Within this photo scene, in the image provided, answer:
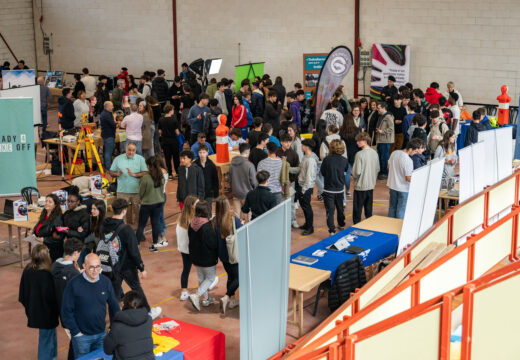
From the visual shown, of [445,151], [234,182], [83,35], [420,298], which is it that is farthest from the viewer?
[83,35]

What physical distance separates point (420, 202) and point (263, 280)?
3396mm

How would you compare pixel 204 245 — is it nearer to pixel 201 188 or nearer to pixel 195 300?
pixel 195 300

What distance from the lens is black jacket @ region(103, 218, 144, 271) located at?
22.9ft

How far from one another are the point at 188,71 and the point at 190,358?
13.9 meters

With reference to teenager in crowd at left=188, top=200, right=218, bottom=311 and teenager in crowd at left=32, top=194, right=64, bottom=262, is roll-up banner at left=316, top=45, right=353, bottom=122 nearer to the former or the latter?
teenager in crowd at left=188, top=200, right=218, bottom=311

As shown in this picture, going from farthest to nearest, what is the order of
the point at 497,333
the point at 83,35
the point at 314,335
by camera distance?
the point at 83,35 → the point at 314,335 → the point at 497,333

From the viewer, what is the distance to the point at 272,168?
30.8ft

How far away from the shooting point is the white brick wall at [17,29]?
23.3 metres

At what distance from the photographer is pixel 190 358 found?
588 centimetres

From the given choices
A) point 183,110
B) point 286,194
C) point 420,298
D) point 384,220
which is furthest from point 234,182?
point 183,110

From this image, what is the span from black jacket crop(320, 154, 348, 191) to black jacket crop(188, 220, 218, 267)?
2730 mm

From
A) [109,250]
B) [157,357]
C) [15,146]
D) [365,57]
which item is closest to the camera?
[157,357]

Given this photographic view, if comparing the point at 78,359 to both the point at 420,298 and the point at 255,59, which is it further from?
Answer: the point at 255,59

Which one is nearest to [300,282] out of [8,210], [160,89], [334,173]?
[334,173]
